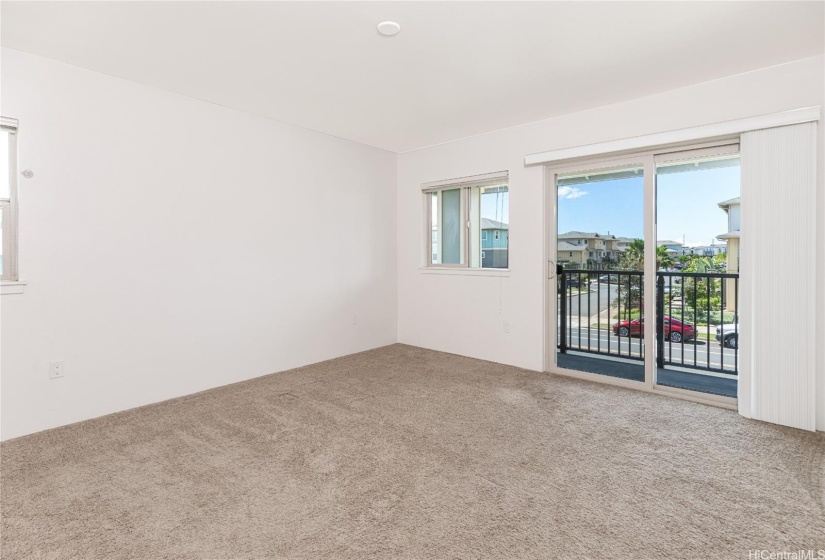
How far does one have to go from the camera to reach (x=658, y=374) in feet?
12.4

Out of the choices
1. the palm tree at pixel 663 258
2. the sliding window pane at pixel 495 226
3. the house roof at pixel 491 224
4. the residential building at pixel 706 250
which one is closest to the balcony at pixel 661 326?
the palm tree at pixel 663 258

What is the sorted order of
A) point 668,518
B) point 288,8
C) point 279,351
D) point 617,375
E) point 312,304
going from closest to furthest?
point 668,518, point 288,8, point 617,375, point 279,351, point 312,304

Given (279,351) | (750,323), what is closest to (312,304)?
(279,351)

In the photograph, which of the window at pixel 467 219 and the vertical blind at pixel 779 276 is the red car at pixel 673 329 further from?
the window at pixel 467 219

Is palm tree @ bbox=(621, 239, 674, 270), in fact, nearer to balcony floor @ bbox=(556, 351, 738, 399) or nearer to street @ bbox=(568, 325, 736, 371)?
street @ bbox=(568, 325, 736, 371)

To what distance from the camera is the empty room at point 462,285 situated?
6.11 feet

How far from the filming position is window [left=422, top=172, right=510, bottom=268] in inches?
173

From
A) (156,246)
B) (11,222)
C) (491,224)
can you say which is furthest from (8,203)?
(491,224)

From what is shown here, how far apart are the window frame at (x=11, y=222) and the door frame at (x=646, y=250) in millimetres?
3956

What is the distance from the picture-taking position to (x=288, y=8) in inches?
83.6

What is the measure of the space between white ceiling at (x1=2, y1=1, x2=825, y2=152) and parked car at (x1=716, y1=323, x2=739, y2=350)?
2.04 metres

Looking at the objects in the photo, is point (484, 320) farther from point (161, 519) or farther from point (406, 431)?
point (161, 519)

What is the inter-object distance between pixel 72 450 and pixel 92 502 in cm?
71

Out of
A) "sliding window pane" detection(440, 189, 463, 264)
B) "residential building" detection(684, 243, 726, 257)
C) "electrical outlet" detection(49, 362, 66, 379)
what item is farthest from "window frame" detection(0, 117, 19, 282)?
"residential building" detection(684, 243, 726, 257)
